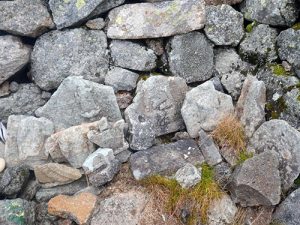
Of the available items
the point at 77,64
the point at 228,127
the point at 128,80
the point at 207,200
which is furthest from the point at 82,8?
the point at 207,200

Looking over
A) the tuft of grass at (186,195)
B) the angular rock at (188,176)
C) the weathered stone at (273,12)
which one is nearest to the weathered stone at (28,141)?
the tuft of grass at (186,195)

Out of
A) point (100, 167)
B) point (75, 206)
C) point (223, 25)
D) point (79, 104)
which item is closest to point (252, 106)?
point (223, 25)

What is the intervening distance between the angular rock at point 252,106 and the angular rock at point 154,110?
713 millimetres

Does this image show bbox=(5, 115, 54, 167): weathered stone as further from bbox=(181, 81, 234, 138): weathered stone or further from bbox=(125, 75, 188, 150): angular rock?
bbox=(181, 81, 234, 138): weathered stone

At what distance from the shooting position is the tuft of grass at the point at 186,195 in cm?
431

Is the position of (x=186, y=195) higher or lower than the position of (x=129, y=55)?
lower

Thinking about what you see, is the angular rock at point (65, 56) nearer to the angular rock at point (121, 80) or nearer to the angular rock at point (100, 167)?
the angular rock at point (121, 80)

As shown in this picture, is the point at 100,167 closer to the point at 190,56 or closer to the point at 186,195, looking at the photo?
the point at 186,195

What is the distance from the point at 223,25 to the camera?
204 inches

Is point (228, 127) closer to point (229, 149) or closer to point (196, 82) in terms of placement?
point (229, 149)

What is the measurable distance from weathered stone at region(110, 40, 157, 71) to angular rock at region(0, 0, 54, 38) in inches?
34.6

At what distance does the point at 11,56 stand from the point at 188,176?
2.54 metres

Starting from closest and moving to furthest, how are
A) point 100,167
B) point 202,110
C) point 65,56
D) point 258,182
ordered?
1. point 258,182
2. point 100,167
3. point 202,110
4. point 65,56

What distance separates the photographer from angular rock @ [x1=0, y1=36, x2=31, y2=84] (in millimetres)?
4871
